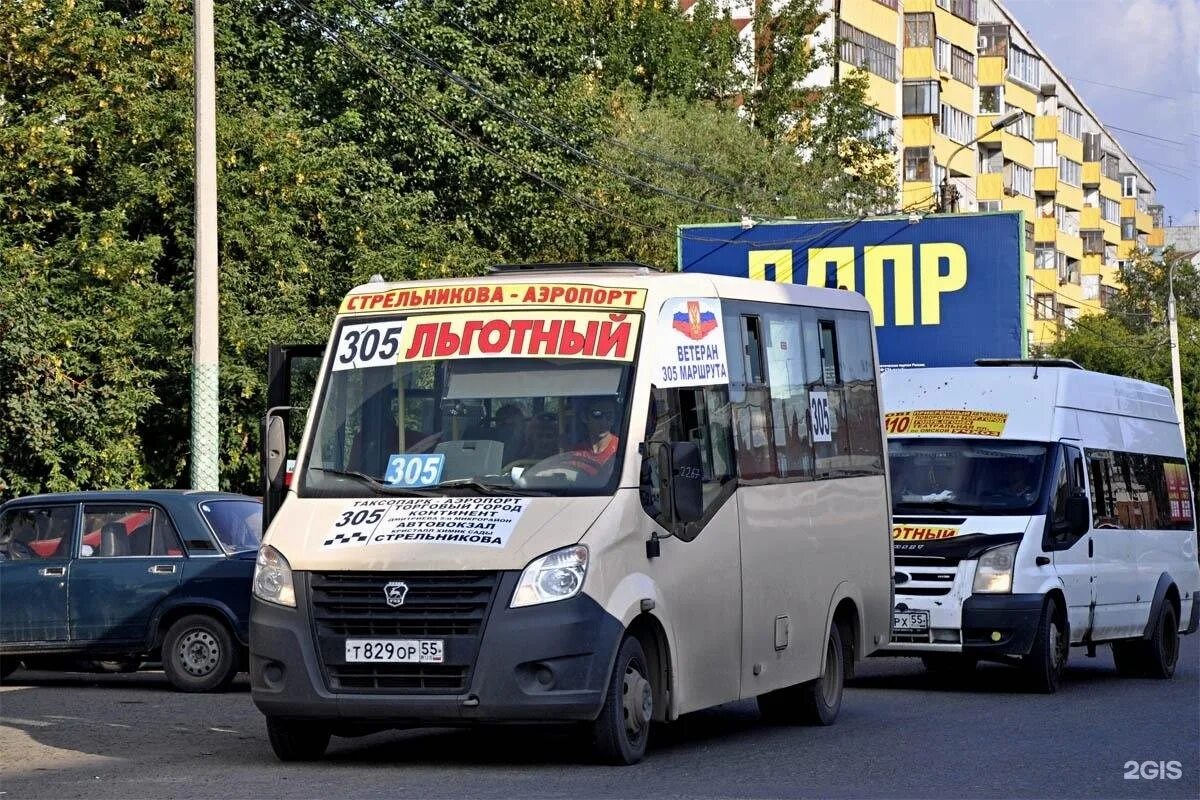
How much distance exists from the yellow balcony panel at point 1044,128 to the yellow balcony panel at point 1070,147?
3.55 metres

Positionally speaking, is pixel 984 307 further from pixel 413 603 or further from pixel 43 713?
pixel 413 603

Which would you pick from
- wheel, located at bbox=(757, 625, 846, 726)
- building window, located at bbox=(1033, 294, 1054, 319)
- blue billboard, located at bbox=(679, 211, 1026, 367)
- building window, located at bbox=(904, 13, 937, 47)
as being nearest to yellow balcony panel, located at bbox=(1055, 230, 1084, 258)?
building window, located at bbox=(1033, 294, 1054, 319)

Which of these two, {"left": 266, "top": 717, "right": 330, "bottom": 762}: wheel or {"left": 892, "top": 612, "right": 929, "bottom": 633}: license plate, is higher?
{"left": 892, "top": 612, "right": 929, "bottom": 633}: license plate

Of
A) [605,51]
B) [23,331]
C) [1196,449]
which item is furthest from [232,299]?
[1196,449]

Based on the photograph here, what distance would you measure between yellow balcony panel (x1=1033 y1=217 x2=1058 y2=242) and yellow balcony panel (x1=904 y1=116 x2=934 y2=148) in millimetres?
20938

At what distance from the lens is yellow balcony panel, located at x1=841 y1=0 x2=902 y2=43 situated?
67494 mm

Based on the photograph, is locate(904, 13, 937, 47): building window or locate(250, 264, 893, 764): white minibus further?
locate(904, 13, 937, 47): building window

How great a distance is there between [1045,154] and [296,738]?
88673 millimetres

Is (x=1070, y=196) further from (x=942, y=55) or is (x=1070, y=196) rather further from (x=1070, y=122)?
(x=942, y=55)

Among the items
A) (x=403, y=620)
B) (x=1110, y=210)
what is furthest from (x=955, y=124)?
(x=403, y=620)

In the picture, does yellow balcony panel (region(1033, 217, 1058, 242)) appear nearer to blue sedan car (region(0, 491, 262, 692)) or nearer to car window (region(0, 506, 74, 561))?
blue sedan car (region(0, 491, 262, 692))

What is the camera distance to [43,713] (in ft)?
45.5

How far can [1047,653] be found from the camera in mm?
16016

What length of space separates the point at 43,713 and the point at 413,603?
5036 mm
